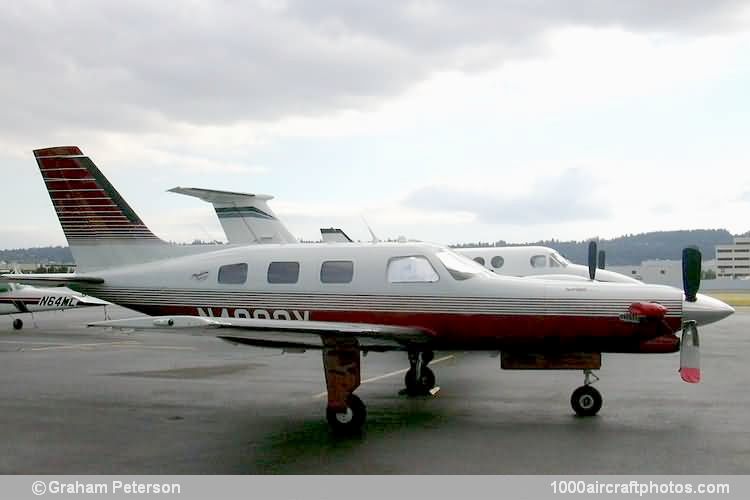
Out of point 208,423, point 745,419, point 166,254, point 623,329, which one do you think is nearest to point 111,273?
point 166,254

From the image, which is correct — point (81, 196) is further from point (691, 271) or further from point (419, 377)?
point (691, 271)

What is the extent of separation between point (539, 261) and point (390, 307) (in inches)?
487

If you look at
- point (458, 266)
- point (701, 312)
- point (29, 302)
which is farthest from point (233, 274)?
point (29, 302)

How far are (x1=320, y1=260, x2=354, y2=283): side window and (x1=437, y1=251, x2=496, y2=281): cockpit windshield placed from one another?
1.25m

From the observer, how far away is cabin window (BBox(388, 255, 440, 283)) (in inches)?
396

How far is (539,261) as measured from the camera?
21547 mm

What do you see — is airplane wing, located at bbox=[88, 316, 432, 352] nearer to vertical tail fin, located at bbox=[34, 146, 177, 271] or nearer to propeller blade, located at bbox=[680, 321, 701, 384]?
propeller blade, located at bbox=[680, 321, 701, 384]

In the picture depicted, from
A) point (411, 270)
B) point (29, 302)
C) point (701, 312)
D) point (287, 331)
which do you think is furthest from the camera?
point (29, 302)

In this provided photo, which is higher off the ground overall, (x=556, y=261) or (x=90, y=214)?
(x=90, y=214)

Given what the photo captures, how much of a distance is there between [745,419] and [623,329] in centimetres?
207

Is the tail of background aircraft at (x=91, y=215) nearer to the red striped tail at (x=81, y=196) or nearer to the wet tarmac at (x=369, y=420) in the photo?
the red striped tail at (x=81, y=196)

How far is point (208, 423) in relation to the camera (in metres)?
9.70

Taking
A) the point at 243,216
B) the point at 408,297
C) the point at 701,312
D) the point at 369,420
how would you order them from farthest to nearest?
the point at 243,216, the point at 408,297, the point at 369,420, the point at 701,312

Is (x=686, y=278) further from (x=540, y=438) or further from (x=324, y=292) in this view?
(x=324, y=292)
